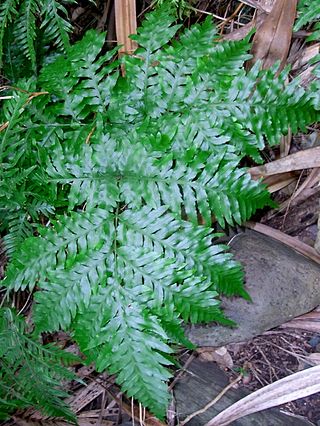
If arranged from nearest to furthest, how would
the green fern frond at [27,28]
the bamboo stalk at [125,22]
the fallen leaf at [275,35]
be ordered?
the fallen leaf at [275,35] → the green fern frond at [27,28] → the bamboo stalk at [125,22]

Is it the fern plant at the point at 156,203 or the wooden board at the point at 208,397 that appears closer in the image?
the fern plant at the point at 156,203

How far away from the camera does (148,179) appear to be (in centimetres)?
197

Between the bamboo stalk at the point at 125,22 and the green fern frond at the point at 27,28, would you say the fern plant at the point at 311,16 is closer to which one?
the bamboo stalk at the point at 125,22

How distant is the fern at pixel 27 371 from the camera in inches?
82.2

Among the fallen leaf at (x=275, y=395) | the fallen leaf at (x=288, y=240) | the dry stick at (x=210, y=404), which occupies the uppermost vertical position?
the fallen leaf at (x=288, y=240)

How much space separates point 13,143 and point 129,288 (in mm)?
760

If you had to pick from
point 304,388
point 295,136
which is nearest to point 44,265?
point 304,388

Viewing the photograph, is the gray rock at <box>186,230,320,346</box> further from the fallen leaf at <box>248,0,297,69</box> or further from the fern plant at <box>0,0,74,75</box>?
the fern plant at <box>0,0,74,75</box>

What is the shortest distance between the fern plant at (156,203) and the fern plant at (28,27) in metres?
0.30

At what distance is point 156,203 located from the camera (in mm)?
1940

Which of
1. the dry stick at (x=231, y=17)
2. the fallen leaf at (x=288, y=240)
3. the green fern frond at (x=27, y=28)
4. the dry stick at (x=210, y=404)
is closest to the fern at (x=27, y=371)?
the dry stick at (x=210, y=404)

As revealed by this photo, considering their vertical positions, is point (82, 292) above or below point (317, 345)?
above

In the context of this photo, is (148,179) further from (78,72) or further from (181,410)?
(181,410)


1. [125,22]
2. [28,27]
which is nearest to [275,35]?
[125,22]
